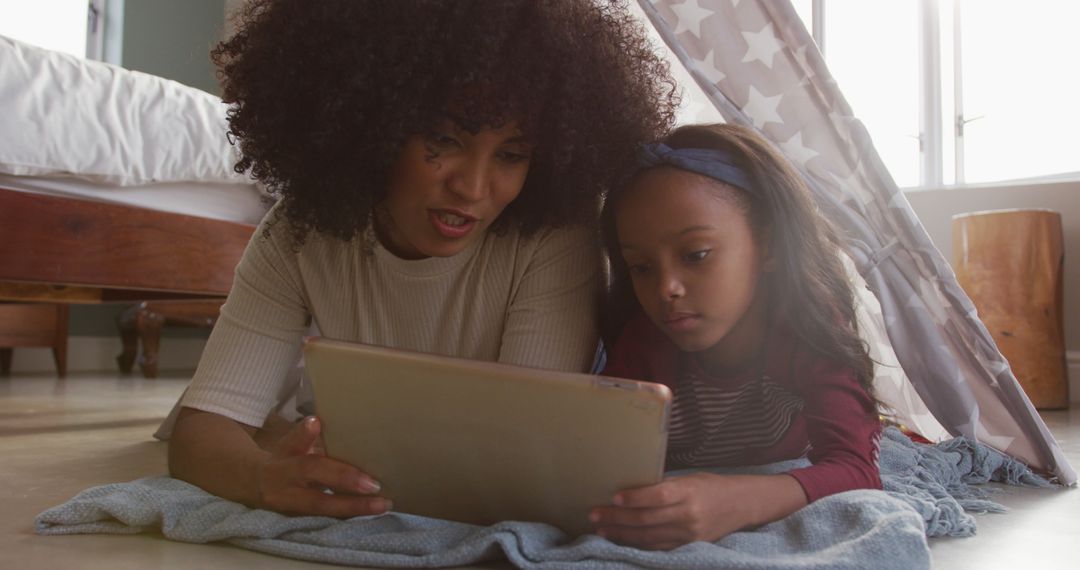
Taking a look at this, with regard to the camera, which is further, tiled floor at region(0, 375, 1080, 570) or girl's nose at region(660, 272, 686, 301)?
girl's nose at region(660, 272, 686, 301)

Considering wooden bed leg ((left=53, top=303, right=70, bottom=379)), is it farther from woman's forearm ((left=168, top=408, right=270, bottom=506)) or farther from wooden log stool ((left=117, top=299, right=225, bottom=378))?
woman's forearm ((left=168, top=408, right=270, bottom=506))

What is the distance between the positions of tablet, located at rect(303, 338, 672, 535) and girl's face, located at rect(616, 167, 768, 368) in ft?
0.92

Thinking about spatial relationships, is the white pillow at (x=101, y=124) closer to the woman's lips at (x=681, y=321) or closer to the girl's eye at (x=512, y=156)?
the girl's eye at (x=512, y=156)

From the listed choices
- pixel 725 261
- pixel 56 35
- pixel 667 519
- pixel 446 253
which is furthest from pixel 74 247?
pixel 56 35

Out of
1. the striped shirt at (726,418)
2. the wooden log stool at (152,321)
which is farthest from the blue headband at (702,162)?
the wooden log stool at (152,321)

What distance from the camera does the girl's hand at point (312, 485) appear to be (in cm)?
82

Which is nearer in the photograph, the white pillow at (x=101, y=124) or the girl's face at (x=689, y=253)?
the girl's face at (x=689, y=253)

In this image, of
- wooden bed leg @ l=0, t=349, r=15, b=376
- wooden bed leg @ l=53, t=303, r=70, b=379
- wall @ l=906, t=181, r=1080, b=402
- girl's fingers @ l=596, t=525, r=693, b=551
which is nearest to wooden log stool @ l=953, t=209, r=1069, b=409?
wall @ l=906, t=181, r=1080, b=402

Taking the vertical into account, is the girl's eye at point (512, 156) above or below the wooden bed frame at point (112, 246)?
above

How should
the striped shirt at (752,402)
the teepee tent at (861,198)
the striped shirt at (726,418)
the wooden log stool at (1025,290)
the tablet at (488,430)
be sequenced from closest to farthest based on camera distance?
the tablet at (488,430)
the striped shirt at (752,402)
the striped shirt at (726,418)
the teepee tent at (861,198)
the wooden log stool at (1025,290)

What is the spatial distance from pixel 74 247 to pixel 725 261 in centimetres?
119

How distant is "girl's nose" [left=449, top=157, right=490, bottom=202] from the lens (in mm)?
947

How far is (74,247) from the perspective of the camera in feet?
5.38

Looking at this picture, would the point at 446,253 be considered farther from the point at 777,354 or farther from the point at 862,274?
the point at 862,274
